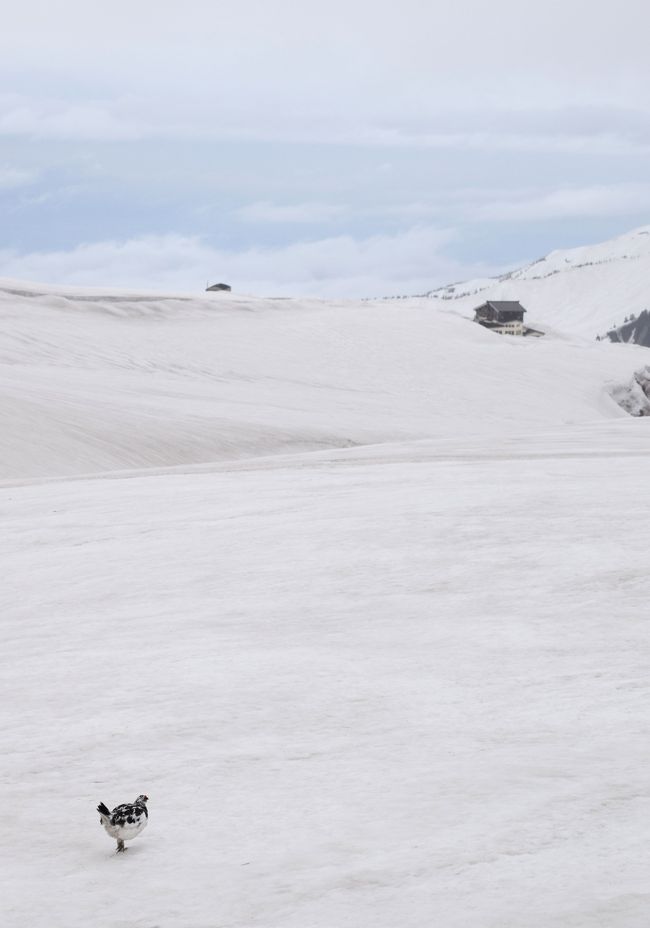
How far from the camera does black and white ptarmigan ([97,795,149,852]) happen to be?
3562 millimetres

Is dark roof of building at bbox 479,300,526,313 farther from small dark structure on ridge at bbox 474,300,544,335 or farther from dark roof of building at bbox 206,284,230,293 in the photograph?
dark roof of building at bbox 206,284,230,293

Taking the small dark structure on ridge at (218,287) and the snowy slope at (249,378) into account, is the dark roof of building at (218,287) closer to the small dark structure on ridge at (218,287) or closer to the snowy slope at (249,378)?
the small dark structure on ridge at (218,287)

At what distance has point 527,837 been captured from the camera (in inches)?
140

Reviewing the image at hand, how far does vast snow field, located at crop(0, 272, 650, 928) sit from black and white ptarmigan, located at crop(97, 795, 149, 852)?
0.35 ft

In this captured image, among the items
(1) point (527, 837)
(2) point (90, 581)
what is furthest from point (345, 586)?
(1) point (527, 837)

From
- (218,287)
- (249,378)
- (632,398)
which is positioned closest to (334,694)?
(249,378)

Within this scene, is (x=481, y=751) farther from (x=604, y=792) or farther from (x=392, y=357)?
(x=392, y=357)

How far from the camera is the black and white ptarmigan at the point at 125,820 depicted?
11.7 feet

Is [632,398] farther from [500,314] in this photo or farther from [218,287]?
[500,314]

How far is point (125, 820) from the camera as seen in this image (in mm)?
3564

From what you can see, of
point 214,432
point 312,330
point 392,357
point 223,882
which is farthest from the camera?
point 312,330

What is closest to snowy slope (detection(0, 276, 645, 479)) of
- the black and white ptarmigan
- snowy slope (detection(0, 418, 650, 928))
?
snowy slope (detection(0, 418, 650, 928))

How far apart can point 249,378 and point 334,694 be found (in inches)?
1059

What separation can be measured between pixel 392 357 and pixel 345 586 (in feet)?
98.0
